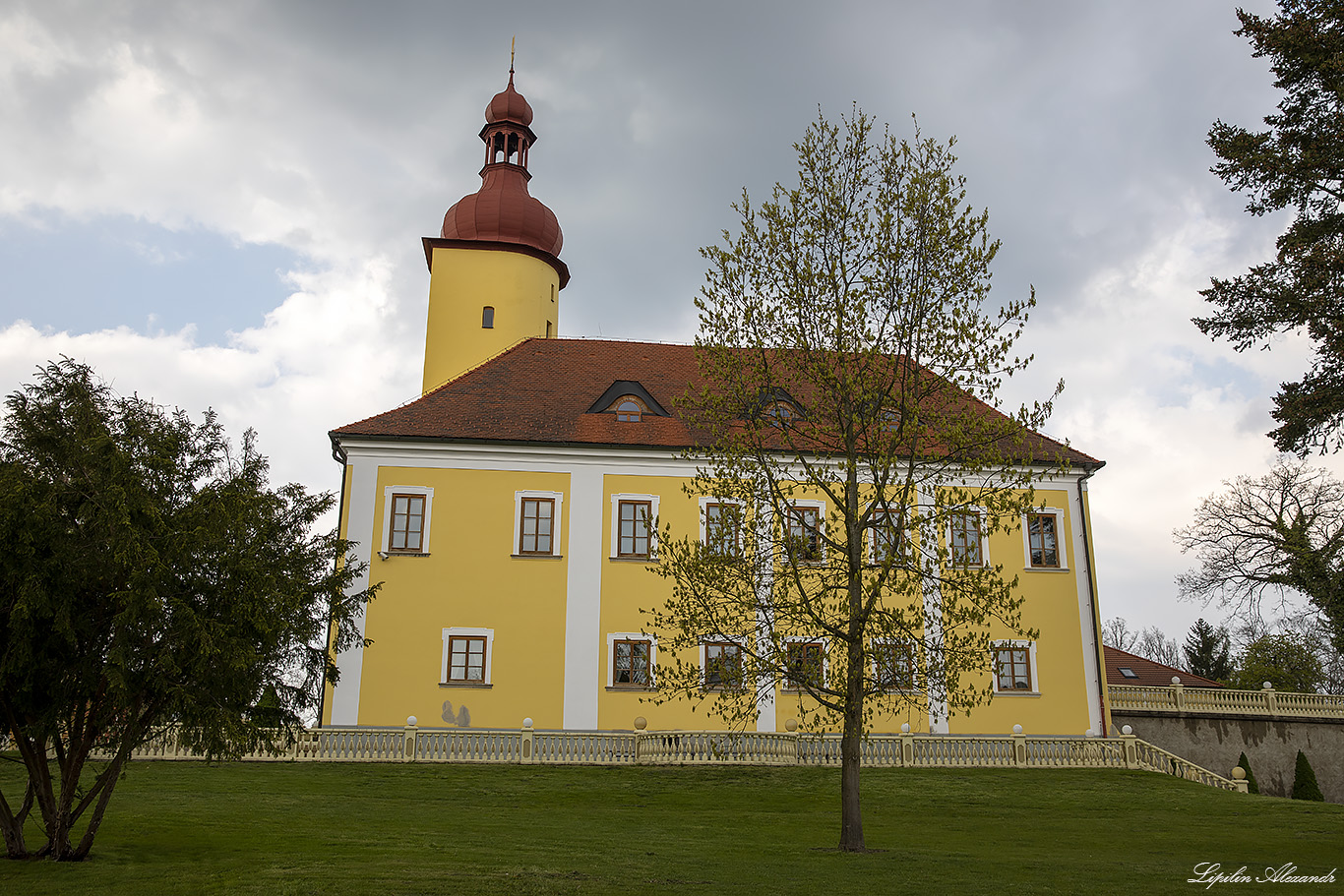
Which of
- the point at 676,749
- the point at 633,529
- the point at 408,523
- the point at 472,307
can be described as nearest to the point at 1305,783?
the point at 676,749

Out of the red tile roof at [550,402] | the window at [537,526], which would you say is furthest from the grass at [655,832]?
the red tile roof at [550,402]

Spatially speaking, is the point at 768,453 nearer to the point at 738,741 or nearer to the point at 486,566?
the point at 738,741

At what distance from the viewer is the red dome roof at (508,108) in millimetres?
37094

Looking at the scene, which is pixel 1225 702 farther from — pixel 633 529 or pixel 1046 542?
pixel 633 529

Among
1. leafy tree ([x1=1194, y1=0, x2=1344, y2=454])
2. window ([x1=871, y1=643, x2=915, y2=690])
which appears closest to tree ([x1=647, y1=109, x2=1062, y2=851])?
window ([x1=871, y1=643, x2=915, y2=690])

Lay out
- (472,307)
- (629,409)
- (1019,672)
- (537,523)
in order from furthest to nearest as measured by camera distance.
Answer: (472,307) → (629,409) → (1019,672) → (537,523)

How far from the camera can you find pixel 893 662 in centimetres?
1395

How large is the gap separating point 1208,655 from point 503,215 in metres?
39.3

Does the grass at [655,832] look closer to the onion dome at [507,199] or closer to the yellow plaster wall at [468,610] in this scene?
the yellow plaster wall at [468,610]

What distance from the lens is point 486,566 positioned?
27.1m

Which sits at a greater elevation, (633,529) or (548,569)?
(633,529)

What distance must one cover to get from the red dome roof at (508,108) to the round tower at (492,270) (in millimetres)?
36

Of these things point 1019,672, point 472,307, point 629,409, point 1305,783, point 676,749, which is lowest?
point 1305,783

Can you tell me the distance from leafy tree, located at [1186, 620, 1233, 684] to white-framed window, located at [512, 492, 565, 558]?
35.7 meters
